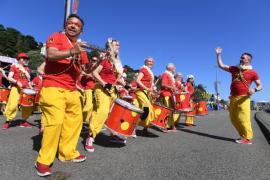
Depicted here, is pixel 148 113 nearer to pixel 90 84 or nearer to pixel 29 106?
pixel 90 84

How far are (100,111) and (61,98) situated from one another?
60.7 inches

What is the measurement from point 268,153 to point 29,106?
5.86m

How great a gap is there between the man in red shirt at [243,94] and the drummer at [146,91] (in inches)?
79.2

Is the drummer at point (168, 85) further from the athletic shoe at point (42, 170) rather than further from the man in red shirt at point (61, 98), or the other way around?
the athletic shoe at point (42, 170)

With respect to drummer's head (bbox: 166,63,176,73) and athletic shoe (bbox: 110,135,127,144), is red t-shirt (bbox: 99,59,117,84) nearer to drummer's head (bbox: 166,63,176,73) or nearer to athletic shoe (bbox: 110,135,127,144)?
athletic shoe (bbox: 110,135,127,144)

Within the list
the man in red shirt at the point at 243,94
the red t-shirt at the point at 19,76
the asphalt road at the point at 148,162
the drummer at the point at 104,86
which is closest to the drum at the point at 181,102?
the man in red shirt at the point at 243,94

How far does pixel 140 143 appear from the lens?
6699 mm

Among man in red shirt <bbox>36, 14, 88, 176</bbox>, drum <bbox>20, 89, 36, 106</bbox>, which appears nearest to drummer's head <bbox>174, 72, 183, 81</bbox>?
drum <bbox>20, 89, 36, 106</bbox>

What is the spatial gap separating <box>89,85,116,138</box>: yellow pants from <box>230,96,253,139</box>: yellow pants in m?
3.36

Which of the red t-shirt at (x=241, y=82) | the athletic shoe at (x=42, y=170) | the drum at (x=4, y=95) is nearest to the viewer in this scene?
the athletic shoe at (x=42, y=170)

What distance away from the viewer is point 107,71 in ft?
20.0

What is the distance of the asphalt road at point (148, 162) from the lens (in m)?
4.03

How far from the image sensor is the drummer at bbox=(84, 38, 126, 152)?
222 inches

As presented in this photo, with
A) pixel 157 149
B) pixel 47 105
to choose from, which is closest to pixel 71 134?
pixel 47 105
